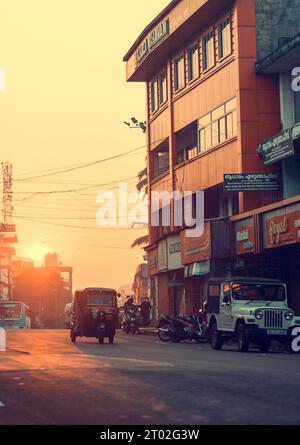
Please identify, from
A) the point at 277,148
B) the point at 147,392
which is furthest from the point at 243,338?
the point at 147,392

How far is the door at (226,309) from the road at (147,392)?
8477mm

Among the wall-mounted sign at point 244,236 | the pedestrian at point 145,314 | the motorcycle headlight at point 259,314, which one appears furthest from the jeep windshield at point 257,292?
the pedestrian at point 145,314

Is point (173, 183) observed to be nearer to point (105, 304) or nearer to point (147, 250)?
point (147, 250)

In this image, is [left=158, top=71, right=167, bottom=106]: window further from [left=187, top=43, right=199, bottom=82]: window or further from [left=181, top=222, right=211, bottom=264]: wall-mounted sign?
[left=181, top=222, right=211, bottom=264]: wall-mounted sign

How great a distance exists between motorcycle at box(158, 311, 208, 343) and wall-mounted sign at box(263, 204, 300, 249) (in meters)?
4.45

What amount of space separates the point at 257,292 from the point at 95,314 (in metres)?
8.41

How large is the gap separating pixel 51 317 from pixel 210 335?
160885mm

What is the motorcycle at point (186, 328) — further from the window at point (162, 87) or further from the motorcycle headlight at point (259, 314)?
the window at point (162, 87)

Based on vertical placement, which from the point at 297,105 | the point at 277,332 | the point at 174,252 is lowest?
the point at 277,332

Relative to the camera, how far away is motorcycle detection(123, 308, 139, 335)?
49.9 metres

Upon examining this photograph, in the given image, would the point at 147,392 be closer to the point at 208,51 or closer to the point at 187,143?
the point at 208,51

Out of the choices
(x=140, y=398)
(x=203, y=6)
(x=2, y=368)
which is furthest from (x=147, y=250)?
(x=140, y=398)

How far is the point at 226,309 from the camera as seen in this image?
30.8 m

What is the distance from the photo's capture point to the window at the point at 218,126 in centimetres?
4772
